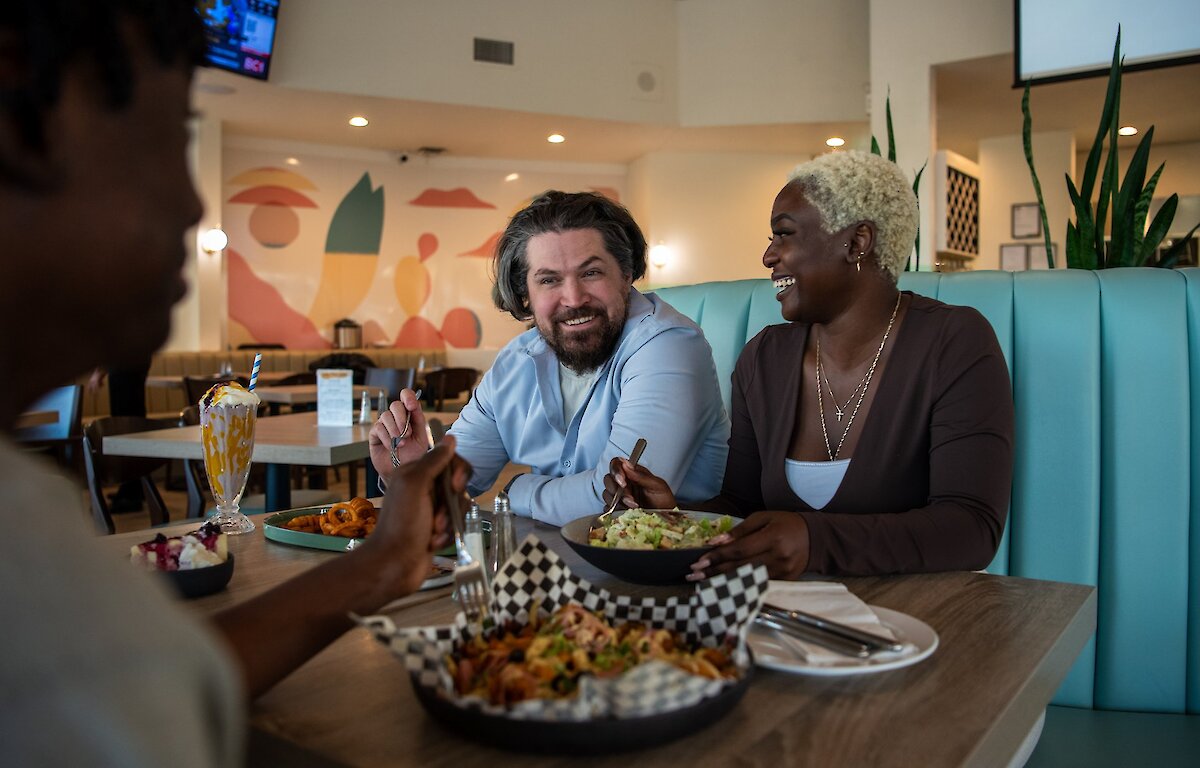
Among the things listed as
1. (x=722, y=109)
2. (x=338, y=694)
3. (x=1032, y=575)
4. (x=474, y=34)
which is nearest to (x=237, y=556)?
(x=338, y=694)

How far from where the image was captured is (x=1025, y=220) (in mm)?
9281

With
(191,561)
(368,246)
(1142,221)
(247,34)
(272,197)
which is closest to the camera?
(191,561)

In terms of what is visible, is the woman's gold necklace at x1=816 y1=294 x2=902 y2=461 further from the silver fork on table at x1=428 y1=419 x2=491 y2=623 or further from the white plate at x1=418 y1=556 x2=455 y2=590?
the silver fork on table at x1=428 y1=419 x2=491 y2=623

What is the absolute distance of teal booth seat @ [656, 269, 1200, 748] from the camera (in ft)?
5.54

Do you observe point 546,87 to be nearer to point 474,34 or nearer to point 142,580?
point 474,34

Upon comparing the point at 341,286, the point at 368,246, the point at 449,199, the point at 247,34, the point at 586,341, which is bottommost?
the point at 586,341

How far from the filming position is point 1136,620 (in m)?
1.71

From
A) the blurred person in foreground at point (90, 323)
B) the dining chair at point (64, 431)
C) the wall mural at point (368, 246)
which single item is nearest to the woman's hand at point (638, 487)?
the blurred person in foreground at point (90, 323)

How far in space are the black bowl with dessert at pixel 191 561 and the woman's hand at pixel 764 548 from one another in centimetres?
59

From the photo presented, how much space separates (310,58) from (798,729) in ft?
25.7

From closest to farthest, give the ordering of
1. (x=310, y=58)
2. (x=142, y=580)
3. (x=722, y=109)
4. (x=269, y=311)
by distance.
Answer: (x=142, y=580), (x=310, y=58), (x=722, y=109), (x=269, y=311)

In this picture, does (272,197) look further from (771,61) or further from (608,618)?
(608,618)

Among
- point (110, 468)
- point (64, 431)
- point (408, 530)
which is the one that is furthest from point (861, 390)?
point (64, 431)

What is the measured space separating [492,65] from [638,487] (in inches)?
296
